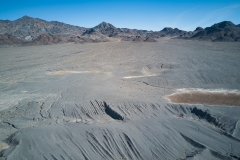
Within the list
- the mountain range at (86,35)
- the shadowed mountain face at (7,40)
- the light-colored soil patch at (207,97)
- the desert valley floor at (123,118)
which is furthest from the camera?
the mountain range at (86,35)

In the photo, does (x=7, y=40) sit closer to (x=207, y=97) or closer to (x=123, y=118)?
(x=123, y=118)

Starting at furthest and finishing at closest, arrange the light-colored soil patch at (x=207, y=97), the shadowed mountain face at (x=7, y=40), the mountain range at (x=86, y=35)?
the mountain range at (x=86, y=35) → the shadowed mountain face at (x=7, y=40) → the light-colored soil patch at (x=207, y=97)

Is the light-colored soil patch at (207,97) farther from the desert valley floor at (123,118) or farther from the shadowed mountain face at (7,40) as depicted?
the shadowed mountain face at (7,40)

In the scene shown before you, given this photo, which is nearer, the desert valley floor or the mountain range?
the desert valley floor

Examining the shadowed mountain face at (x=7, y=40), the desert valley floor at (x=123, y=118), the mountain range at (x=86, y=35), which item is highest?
the mountain range at (x=86, y=35)

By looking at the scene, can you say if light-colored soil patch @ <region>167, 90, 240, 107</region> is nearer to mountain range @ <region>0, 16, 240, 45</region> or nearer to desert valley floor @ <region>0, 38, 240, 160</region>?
desert valley floor @ <region>0, 38, 240, 160</region>

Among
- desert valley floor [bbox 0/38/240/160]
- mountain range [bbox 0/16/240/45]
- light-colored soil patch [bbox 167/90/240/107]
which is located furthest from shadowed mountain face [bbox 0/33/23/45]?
light-colored soil patch [bbox 167/90/240/107]

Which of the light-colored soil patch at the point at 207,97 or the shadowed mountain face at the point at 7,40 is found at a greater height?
the shadowed mountain face at the point at 7,40

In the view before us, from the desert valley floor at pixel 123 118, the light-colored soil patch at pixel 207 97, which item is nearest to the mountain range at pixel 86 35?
the light-colored soil patch at pixel 207 97

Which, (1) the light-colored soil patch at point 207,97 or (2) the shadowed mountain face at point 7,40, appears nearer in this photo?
(1) the light-colored soil patch at point 207,97
